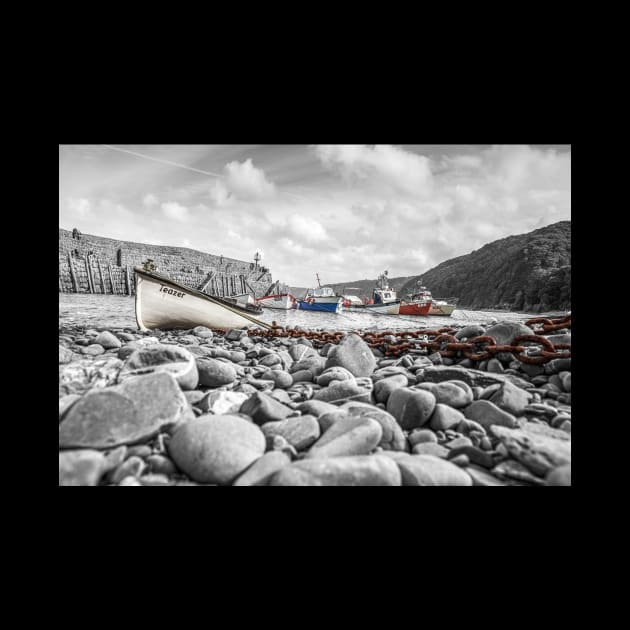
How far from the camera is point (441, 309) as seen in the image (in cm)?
2248

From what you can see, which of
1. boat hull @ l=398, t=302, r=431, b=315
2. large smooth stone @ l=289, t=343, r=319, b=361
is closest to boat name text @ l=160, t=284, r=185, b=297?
large smooth stone @ l=289, t=343, r=319, b=361

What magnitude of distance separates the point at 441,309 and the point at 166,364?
23177 mm

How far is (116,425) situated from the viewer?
1.63m

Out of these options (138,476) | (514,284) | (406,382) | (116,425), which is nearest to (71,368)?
(116,425)

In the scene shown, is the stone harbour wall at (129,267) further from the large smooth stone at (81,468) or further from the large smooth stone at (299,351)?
the large smooth stone at (81,468)

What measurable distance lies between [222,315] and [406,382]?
18.0ft

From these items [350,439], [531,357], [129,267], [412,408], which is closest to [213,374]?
[350,439]

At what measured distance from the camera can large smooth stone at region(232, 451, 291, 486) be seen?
4.86 feet

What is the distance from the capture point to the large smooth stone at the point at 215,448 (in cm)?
150

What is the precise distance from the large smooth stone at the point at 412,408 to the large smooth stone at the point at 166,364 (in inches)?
67.6

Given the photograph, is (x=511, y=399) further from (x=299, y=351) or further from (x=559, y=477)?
(x=299, y=351)

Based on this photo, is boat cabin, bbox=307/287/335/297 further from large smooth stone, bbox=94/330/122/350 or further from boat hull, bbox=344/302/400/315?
large smooth stone, bbox=94/330/122/350
